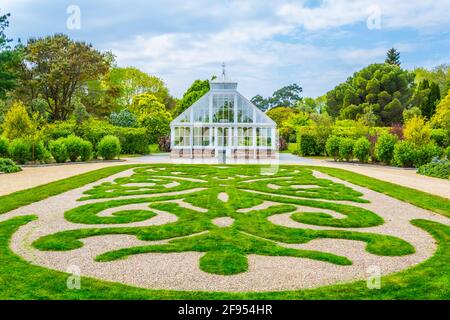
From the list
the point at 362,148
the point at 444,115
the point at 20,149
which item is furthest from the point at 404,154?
the point at 20,149

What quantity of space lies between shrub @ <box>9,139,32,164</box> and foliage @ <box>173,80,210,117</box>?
2987 centimetres

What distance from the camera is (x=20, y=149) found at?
19.6 metres

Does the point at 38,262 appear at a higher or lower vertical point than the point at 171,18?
lower

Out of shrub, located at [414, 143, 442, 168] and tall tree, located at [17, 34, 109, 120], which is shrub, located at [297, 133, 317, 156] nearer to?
shrub, located at [414, 143, 442, 168]

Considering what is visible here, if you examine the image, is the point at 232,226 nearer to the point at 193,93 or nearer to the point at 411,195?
the point at 411,195

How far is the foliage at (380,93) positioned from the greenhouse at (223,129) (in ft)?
67.3

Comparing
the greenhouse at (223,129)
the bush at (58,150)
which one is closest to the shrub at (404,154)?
the greenhouse at (223,129)

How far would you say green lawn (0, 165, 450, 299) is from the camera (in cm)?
393

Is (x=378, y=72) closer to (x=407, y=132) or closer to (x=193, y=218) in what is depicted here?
(x=407, y=132)

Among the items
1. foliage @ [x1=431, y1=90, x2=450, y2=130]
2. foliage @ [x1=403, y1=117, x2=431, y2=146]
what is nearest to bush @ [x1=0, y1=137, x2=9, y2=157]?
foliage @ [x1=403, y1=117, x2=431, y2=146]

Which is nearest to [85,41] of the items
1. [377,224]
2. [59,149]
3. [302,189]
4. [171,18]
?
[59,149]

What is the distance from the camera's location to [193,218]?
7.09 metres
